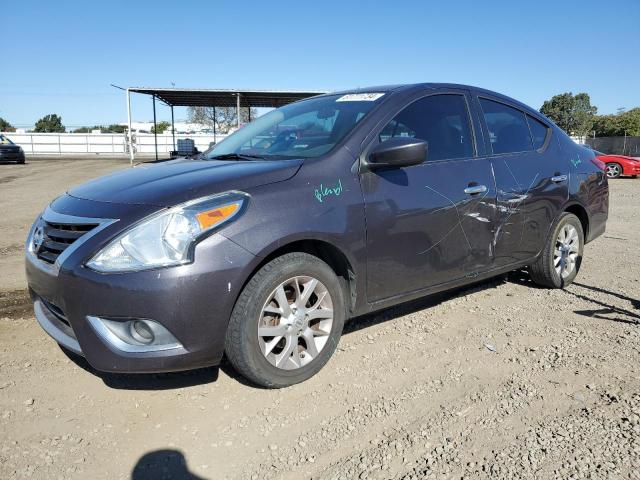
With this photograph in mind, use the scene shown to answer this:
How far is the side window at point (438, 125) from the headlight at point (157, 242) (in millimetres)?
1439

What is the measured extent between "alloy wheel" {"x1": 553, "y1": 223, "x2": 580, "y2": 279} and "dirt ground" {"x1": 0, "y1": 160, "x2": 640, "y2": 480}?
0.73 metres

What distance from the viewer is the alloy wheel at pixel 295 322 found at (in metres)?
2.79

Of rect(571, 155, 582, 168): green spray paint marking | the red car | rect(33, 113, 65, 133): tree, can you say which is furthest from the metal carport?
rect(33, 113, 65, 133): tree

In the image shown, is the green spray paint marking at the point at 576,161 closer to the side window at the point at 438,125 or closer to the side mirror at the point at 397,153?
the side window at the point at 438,125

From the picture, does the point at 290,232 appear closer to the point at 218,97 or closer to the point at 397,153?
the point at 397,153

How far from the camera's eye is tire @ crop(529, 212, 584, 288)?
4.55 meters

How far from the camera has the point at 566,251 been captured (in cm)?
475

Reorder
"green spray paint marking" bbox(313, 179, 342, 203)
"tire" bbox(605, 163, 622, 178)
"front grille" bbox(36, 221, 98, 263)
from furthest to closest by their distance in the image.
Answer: "tire" bbox(605, 163, 622, 178) → "green spray paint marking" bbox(313, 179, 342, 203) → "front grille" bbox(36, 221, 98, 263)

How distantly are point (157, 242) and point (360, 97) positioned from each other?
1.90 meters

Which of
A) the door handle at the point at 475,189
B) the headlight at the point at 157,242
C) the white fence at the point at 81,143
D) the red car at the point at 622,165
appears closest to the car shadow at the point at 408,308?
the door handle at the point at 475,189

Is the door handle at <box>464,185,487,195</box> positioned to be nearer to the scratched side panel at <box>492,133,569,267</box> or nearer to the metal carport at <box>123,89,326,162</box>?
the scratched side panel at <box>492,133,569,267</box>

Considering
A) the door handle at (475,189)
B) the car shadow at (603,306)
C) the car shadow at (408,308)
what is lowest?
the car shadow at (408,308)

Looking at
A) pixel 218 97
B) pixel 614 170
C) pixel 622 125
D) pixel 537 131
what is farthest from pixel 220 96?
pixel 622 125

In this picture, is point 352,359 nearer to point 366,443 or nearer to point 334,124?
point 366,443
